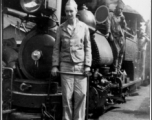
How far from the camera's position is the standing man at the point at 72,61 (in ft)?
11.1

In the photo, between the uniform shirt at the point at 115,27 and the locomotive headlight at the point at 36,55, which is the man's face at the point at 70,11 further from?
the uniform shirt at the point at 115,27

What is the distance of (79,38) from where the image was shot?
3.46 meters

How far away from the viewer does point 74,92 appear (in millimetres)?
3416

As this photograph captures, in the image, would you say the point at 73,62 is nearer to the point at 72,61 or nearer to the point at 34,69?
the point at 72,61

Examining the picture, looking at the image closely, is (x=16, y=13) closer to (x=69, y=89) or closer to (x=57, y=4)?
(x=57, y=4)

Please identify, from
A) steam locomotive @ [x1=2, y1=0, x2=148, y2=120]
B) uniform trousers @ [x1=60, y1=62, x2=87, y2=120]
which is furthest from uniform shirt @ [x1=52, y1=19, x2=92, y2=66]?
steam locomotive @ [x1=2, y1=0, x2=148, y2=120]

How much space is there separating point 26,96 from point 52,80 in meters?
0.47

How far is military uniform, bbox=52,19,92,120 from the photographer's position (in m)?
3.40

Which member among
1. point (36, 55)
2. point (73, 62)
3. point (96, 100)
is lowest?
point (96, 100)

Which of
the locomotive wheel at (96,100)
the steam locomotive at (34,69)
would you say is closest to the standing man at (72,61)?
the steam locomotive at (34,69)

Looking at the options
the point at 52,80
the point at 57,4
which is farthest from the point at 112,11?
the point at 52,80

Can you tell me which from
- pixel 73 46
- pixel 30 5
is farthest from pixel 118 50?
pixel 30 5

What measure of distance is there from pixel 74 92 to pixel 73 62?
1.38 ft

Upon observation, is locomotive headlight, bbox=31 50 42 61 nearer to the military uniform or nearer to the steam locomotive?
the steam locomotive
